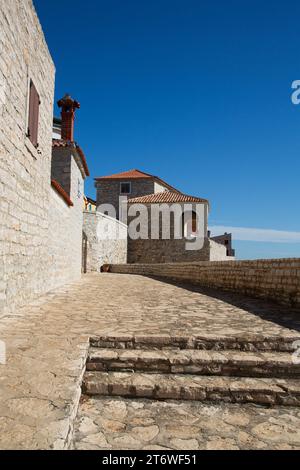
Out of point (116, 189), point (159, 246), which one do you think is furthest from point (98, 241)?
point (116, 189)

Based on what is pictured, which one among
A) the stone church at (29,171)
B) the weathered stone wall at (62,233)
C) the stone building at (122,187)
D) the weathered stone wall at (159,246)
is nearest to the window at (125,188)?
the stone building at (122,187)

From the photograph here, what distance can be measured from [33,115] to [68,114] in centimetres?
795

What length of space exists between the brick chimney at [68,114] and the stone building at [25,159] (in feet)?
17.6

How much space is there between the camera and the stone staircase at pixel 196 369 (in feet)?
10.1

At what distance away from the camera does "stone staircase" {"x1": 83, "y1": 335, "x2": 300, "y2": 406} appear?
3070 mm

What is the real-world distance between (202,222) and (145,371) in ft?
84.3

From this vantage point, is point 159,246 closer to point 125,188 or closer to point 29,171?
point 125,188

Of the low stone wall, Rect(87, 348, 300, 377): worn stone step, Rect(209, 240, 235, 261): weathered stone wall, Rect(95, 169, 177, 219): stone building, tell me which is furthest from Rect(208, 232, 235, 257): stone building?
Rect(87, 348, 300, 377): worn stone step

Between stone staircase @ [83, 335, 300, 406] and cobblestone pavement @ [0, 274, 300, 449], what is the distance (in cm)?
22

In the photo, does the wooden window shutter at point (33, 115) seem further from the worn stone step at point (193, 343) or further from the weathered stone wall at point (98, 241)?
the weathered stone wall at point (98, 241)

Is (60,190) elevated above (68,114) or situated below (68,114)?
below

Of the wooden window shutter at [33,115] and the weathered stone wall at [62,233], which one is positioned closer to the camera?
the wooden window shutter at [33,115]

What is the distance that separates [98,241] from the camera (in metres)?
20.9

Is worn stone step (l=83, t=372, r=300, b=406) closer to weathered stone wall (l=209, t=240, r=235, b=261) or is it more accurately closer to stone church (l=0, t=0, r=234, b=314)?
stone church (l=0, t=0, r=234, b=314)
